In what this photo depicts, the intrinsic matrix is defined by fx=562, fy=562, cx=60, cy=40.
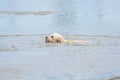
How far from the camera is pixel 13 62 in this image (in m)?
17.3

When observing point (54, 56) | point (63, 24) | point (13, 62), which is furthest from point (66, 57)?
point (63, 24)

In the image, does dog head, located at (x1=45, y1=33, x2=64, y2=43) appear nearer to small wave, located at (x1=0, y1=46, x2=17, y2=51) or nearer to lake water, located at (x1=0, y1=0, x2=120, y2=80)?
lake water, located at (x1=0, y1=0, x2=120, y2=80)

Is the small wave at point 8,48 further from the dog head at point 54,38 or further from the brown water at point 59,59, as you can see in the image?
the dog head at point 54,38

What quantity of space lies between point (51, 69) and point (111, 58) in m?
2.47

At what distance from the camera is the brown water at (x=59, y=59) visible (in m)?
15.0

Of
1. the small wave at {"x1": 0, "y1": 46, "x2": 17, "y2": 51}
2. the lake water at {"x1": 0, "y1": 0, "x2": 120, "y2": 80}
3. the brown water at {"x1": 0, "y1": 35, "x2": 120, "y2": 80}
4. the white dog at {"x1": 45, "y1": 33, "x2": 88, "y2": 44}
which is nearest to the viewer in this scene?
the brown water at {"x1": 0, "y1": 35, "x2": 120, "y2": 80}

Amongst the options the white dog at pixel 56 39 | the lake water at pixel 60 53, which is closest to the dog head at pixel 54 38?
the white dog at pixel 56 39

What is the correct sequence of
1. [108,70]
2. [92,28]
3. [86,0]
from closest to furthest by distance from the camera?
[108,70]
[92,28]
[86,0]

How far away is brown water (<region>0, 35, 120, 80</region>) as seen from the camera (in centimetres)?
1503

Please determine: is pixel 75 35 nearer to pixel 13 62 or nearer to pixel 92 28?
pixel 92 28

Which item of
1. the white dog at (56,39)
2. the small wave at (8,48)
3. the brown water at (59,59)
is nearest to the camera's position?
the brown water at (59,59)

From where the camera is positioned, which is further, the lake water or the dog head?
the dog head

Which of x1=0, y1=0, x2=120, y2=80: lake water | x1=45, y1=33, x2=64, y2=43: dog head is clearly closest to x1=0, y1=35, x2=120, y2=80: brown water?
x1=0, y1=0, x2=120, y2=80: lake water

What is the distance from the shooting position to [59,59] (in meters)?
17.9
